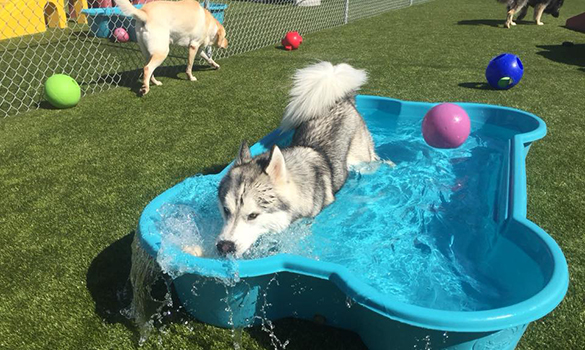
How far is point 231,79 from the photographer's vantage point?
285 inches

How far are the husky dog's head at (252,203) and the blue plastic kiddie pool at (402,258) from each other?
9.6 inches

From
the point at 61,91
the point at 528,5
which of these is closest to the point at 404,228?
the point at 61,91

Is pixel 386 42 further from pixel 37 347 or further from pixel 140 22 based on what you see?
pixel 37 347

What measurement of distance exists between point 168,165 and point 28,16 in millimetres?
8789

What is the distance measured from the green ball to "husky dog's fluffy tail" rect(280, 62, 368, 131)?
329cm

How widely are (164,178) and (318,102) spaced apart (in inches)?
68.5

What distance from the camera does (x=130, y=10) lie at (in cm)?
596

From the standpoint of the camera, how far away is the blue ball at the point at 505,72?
6.38 m

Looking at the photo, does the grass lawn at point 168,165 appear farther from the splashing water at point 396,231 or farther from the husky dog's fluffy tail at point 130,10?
the husky dog's fluffy tail at point 130,10

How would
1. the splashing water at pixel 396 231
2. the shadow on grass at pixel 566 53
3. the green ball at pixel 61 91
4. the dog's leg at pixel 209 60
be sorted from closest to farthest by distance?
the splashing water at pixel 396 231 < the green ball at pixel 61 91 < the dog's leg at pixel 209 60 < the shadow on grass at pixel 566 53

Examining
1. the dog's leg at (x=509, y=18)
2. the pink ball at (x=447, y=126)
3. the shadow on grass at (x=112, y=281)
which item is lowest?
the shadow on grass at (x=112, y=281)

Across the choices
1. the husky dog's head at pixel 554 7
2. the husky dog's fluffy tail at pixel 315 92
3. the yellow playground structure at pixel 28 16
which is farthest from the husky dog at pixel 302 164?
the husky dog's head at pixel 554 7

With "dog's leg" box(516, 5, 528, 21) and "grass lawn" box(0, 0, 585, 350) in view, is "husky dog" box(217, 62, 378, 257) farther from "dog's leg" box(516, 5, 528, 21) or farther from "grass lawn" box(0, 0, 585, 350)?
"dog's leg" box(516, 5, 528, 21)

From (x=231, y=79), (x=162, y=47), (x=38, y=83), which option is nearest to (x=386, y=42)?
(x=231, y=79)
